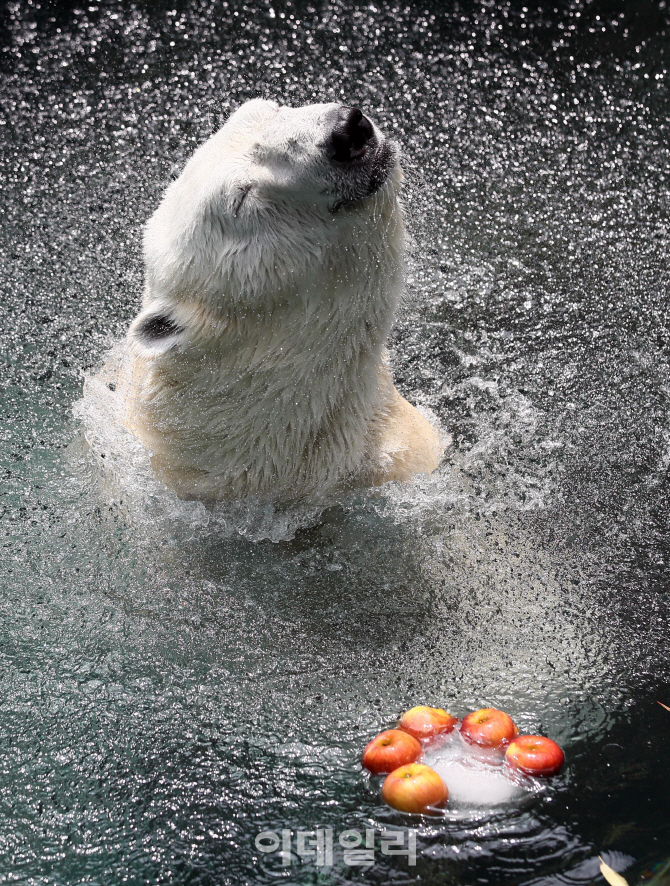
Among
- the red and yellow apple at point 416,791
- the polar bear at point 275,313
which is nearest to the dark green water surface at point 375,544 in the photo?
the red and yellow apple at point 416,791

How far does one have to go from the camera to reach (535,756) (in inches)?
86.9

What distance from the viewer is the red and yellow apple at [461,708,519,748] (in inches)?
88.7

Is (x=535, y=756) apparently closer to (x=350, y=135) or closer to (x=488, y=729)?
(x=488, y=729)

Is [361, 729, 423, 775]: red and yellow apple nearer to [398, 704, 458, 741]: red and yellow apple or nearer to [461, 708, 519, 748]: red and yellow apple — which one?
[398, 704, 458, 741]: red and yellow apple

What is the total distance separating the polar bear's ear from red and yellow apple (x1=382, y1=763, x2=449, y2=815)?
147 cm

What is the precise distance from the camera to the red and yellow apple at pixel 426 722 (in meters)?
2.29

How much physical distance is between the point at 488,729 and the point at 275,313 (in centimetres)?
136

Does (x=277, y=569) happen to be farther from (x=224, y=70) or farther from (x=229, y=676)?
(x=224, y=70)

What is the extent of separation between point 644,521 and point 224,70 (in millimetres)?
4648

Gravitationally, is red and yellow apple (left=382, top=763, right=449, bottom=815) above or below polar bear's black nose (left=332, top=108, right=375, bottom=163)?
below

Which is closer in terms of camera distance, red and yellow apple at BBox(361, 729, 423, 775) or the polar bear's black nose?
red and yellow apple at BBox(361, 729, 423, 775)

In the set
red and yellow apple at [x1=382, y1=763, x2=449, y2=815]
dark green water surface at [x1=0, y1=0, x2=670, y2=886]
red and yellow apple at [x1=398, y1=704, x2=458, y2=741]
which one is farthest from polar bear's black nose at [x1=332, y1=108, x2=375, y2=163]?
red and yellow apple at [x1=382, y1=763, x2=449, y2=815]

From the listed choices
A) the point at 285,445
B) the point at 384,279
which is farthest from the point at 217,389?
the point at 384,279

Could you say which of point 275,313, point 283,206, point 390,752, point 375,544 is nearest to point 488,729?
point 390,752
